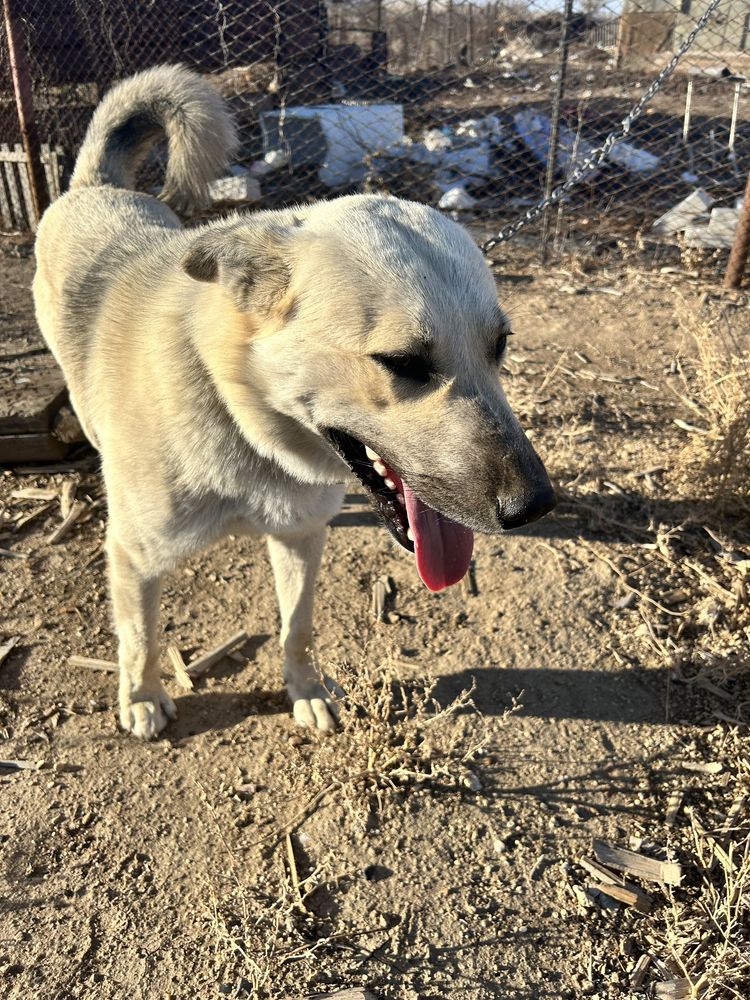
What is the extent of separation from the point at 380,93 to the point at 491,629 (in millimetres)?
11072

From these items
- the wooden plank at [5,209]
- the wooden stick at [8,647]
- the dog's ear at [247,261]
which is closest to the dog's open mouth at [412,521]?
the dog's ear at [247,261]

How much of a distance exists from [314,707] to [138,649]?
0.62m

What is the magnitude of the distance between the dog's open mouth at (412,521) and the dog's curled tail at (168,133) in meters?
1.90

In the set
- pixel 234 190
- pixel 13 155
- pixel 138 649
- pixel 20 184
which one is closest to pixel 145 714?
pixel 138 649

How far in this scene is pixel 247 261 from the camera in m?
1.84

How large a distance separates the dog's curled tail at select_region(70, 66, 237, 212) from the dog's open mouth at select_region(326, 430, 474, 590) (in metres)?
1.90

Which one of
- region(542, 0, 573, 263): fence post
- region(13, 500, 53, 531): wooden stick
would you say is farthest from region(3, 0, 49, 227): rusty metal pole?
region(542, 0, 573, 263): fence post

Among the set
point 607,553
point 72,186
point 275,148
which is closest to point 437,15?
point 275,148

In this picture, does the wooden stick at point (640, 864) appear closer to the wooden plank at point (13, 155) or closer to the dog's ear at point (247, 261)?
the dog's ear at point (247, 261)

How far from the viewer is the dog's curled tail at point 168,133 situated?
3.06 metres

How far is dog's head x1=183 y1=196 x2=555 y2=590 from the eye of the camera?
5.44 ft

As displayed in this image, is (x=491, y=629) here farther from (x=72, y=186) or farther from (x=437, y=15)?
(x=437, y=15)

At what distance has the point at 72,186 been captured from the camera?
11.0 ft

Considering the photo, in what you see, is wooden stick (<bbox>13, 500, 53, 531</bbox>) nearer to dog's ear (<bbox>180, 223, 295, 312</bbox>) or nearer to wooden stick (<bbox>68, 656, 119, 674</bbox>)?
wooden stick (<bbox>68, 656, 119, 674</bbox>)
